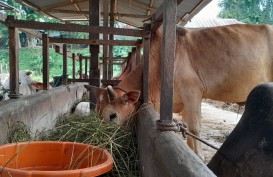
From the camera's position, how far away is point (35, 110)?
3480 millimetres

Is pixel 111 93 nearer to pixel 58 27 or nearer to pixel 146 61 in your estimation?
pixel 146 61

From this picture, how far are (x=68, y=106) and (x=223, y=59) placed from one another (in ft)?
8.83

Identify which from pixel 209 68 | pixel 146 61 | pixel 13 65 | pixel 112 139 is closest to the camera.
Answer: pixel 112 139

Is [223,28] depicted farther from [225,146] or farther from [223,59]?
[225,146]

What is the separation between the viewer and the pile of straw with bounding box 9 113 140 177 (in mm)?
2576

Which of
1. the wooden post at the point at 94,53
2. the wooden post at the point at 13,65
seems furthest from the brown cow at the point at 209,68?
the wooden post at the point at 94,53

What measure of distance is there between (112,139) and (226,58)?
2.63 meters

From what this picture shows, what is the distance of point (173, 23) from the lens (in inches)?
80.8

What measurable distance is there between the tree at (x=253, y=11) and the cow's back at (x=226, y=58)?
26.9m

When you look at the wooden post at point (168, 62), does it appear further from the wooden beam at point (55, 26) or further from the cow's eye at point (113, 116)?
the cow's eye at point (113, 116)

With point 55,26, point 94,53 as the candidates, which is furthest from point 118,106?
point 94,53

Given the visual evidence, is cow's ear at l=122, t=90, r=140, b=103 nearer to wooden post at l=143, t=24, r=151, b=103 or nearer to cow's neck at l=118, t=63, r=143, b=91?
wooden post at l=143, t=24, r=151, b=103

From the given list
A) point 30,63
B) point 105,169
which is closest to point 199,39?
point 105,169

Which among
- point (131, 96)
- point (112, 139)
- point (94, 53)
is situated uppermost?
point (94, 53)
